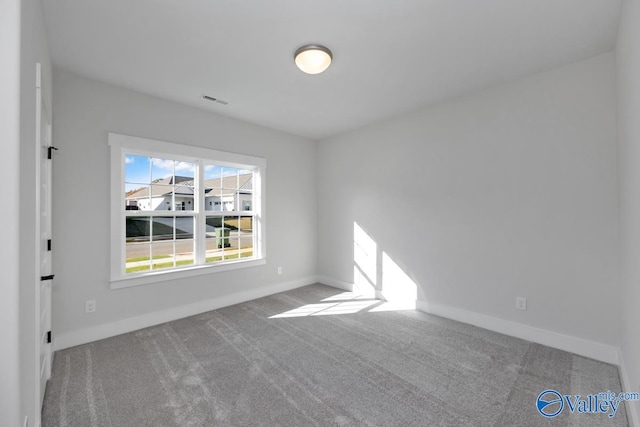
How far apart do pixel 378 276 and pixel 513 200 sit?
2.11 m

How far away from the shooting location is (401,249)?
4039 millimetres

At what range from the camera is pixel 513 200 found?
3.01 m

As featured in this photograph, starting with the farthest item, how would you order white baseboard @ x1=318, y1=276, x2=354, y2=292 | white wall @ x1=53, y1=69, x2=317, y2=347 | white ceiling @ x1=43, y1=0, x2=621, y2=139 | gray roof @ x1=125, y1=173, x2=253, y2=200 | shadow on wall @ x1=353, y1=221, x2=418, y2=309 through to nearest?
white baseboard @ x1=318, y1=276, x2=354, y2=292 < shadow on wall @ x1=353, y1=221, x2=418, y2=309 < gray roof @ x1=125, y1=173, x2=253, y2=200 < white wall @ x1=53, y1=69, x2=317, y2=347 < white ceiling @ x1=43, y1=0, x2=621, y2=139

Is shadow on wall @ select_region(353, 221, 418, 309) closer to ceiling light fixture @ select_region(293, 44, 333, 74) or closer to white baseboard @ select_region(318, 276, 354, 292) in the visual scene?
white baseboard @ select_region(318, 276, 354, 292)

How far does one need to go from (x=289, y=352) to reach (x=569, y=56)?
3804mm

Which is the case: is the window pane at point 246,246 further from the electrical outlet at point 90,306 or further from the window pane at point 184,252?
the electrical outlet at point 90,306

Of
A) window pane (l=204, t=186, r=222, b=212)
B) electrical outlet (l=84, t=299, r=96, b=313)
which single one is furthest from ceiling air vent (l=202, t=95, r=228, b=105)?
electrical outlet (l=84, t=299, r=96, b=313)

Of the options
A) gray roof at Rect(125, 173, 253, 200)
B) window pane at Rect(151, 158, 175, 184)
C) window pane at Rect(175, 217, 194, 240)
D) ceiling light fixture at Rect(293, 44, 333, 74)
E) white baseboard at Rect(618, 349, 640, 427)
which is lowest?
white baseboard at Rect(618, 349, 640, 427)

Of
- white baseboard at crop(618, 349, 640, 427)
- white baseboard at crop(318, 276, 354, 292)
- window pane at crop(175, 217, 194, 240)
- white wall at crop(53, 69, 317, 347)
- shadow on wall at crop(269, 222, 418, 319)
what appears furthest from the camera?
white baseboard at crop(318, 276, 354, 292)

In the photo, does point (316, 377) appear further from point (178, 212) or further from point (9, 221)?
point (178, 212)

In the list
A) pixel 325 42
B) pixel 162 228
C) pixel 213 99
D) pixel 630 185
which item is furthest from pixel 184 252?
pixel 630 185

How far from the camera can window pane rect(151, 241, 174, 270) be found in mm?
3486

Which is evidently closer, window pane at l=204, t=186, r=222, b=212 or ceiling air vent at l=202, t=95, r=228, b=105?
ceiling air vent at l=202, t=95, r=228, b=105

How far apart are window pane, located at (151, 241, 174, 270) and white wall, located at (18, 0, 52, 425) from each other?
1.90 meters
